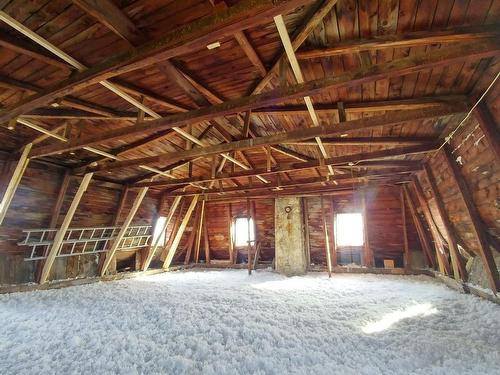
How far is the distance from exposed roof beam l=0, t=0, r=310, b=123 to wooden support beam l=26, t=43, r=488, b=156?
799 mm

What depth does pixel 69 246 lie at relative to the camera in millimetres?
5715

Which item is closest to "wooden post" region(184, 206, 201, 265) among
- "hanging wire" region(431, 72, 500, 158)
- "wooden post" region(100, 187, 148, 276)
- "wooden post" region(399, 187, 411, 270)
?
"wooden post" region(100, 187, 148, 276)

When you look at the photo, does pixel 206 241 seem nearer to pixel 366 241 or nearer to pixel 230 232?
pixel 230 232

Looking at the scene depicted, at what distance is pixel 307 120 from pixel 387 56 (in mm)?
1570

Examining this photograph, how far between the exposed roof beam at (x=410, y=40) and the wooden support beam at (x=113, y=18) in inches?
59.4

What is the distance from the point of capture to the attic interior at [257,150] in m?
1.99

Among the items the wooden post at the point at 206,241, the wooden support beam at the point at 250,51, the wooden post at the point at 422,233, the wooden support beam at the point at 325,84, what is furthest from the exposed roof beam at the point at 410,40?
the wooden post at the point at 206,241

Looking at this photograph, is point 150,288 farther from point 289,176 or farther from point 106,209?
point 289,176

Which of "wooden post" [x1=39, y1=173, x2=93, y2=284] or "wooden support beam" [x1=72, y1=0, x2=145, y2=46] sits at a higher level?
"wooden support beam" [x1=72, y1=0, x2=145, y2=46]

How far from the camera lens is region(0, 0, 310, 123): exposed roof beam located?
1.48 m

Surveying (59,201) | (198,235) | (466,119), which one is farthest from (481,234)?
(198,235)

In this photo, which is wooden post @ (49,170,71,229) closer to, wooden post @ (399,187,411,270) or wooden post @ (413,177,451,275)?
wooden post @ (413,177,451,275)

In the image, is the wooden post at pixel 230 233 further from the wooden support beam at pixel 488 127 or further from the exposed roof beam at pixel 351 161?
the wooden support beam at pixel 488 127

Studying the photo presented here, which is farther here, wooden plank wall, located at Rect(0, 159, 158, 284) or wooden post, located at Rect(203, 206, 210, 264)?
wooden post, located at Rect(203, 206, 210, 264)
